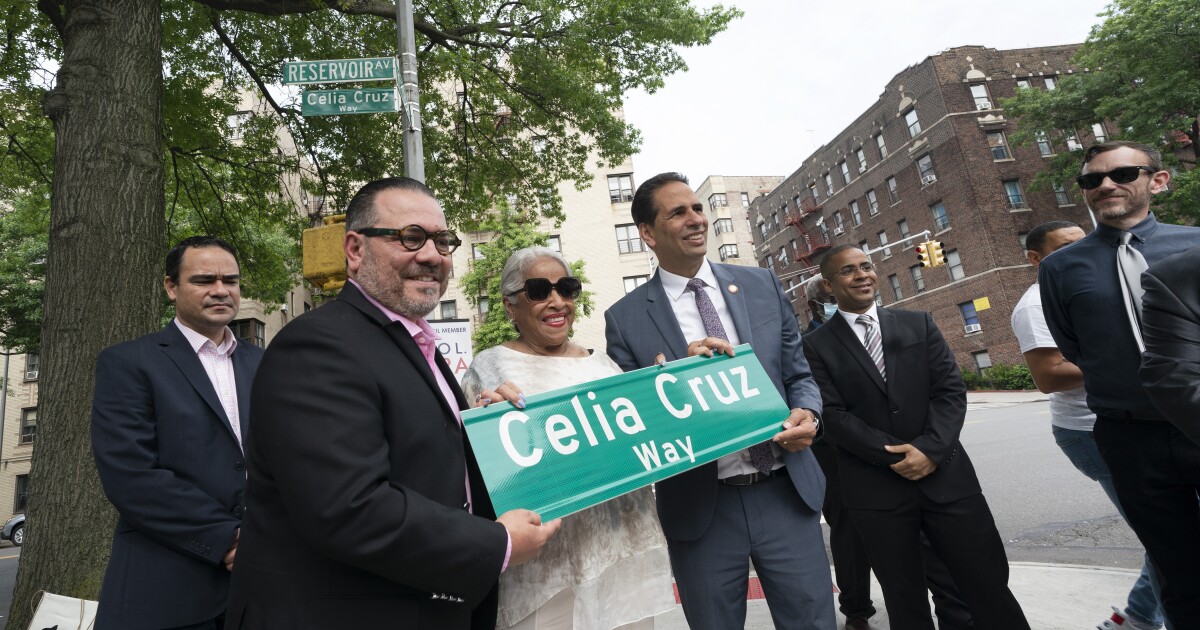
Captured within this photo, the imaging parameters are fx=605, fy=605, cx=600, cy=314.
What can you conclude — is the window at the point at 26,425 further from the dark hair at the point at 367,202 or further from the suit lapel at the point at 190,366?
the dark hair at the point at 367,202

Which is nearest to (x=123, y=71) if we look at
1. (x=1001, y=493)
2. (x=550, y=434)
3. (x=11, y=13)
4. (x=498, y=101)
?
(x=11, y=13)

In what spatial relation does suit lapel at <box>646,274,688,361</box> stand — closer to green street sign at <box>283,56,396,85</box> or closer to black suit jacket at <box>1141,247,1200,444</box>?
black suit jacket at <box>1141,247,1200,444</box>

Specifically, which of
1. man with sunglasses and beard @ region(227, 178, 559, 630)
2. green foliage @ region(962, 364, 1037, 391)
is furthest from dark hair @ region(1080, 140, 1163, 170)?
green foliage @ region(962, 364, 1037, 391)

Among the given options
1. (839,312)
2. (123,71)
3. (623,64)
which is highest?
(623,64)

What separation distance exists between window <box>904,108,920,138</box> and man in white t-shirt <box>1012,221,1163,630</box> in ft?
121

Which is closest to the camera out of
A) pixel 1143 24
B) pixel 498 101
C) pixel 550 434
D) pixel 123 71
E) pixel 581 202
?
pixel 550 434

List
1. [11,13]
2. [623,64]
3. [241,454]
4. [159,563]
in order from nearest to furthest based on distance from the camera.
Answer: [159,563]
[241,454]
[11,13]
[623,64]

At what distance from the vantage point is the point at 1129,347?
2854 mm

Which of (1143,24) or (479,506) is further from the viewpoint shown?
(1143,24)

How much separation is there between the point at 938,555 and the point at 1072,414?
1443mm

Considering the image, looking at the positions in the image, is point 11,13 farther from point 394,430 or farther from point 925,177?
point 925,177

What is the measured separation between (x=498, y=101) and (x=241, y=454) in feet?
32.7

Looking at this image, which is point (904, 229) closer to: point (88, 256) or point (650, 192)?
point (650, 192)

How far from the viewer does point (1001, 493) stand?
8.08 meters
